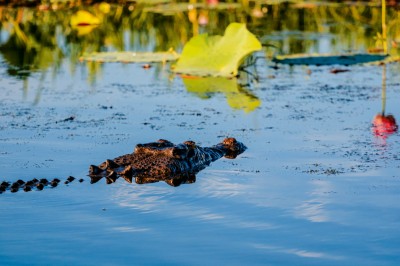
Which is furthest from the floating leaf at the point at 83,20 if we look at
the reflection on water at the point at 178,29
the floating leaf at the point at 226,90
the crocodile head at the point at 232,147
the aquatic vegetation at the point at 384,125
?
the crocodile head at the point at 232,147

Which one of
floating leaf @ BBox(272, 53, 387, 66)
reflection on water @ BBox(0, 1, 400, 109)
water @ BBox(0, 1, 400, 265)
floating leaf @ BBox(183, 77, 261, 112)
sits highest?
reflection on water @ BBox(0, 1, 400, 109)

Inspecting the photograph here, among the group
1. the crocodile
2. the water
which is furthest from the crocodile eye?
the water

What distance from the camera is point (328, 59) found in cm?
968

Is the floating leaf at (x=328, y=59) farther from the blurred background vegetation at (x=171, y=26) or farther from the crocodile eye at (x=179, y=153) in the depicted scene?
the crocodile eye at (x=179, y=153)

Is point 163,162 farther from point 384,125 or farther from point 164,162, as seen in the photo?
point 384,125

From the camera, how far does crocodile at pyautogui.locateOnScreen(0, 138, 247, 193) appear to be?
229 inches

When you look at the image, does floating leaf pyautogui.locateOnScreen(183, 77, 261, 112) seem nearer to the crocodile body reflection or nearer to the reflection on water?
the reflection on water

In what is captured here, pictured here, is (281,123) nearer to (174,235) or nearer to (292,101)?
(292,101)

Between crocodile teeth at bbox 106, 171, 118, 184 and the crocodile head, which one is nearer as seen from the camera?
crocodile teeth at bbox 106, 171, 118, 184

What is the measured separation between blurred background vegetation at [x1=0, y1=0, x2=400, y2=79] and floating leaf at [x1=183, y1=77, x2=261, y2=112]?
33.7 inches

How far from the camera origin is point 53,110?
7.69 meters

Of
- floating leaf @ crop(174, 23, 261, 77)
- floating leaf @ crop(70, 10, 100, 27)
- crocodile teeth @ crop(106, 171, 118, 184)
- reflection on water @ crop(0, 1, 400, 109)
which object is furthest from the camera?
floating leaf @ crop(70, 10, 100, 27)

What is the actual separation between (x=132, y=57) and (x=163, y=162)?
386 cm

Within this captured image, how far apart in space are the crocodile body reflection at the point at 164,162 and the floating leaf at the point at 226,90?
1498 millimetres
